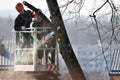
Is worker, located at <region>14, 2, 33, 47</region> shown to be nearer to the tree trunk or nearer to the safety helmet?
the safety helmet

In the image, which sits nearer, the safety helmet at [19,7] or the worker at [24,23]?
the safety helmet at [19,7]

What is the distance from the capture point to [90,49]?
15.9 m

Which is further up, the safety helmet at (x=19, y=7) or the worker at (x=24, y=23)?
the safety helmet at (x=19, y=7)

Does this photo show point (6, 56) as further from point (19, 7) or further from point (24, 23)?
point (19, 7)

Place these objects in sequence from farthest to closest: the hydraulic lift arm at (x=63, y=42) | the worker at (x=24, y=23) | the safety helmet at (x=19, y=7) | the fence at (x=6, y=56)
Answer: the fence at (x=6, y=56) < the worker at (x=24, y=23) < the safety helmet at (x=19, y=7) < the hydraulic lift arm at (x=63, y=42)

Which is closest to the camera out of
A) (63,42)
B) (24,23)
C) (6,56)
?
(63,42)

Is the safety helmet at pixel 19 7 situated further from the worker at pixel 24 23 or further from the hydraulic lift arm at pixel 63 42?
the hydraulic lift arm at pixel 63 42

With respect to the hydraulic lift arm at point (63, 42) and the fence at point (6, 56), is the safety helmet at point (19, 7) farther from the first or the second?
the hydraulic lift arm at point (63, 42)

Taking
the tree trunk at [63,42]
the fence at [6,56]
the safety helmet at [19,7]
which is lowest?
the fence at [6,56]

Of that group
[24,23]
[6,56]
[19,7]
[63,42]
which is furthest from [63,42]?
[6,56]

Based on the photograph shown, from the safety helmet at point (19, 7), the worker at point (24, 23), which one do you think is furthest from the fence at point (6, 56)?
the safety helmet at point (19, 7)

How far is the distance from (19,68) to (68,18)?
3826mm

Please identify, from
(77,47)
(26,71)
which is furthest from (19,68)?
(77,47)

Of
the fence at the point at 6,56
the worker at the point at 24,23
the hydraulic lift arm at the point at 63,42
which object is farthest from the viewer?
the fence at the point at 6,56
